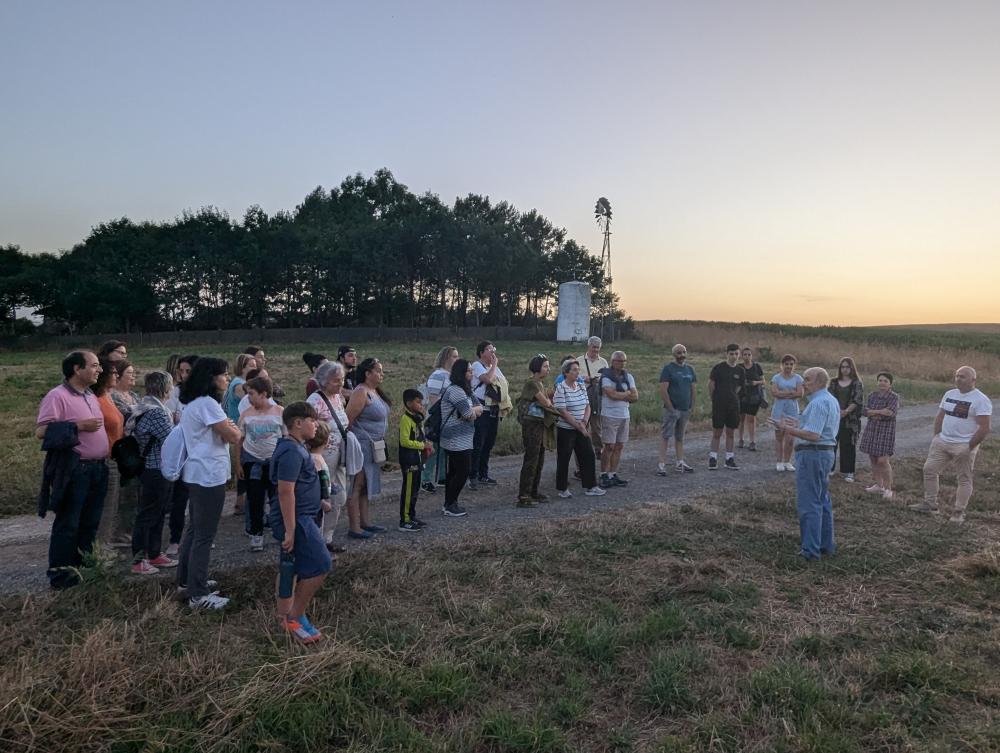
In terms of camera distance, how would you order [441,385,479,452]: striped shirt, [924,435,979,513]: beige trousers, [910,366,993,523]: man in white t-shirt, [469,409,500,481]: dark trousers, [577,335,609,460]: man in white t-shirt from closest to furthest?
1. [441,385,479,452]: striped shirt
2. [910,366,993,523]: man in white t-shirt
3. [924,435,979,513]: beige trousers
4. [469,409,500,481]: dark trousers
5. [577,335,609,460]: man in white t-shirt

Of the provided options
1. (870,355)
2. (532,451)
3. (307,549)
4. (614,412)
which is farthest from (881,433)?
(870,355)

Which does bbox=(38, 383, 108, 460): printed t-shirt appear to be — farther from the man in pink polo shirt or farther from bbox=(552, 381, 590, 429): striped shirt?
bbox=(552, 381, 590, 429): striped shirt

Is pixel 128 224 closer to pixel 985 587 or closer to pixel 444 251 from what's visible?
pixel 444 251

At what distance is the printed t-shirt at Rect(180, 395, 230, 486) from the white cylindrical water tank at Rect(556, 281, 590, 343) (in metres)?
39.9

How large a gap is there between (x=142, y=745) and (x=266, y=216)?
174ft

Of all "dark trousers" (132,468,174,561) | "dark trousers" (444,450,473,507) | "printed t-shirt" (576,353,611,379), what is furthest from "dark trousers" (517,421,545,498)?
"dark trousers" (132,468,174,561)

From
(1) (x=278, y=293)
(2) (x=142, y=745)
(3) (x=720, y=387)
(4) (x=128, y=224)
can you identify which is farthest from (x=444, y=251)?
(2) (x=142, y=745)

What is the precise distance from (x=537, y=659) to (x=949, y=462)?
6137 mm

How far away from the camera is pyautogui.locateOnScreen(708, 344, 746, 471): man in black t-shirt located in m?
9.83

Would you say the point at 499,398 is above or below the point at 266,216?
below

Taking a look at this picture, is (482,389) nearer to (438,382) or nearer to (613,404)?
(438,382)

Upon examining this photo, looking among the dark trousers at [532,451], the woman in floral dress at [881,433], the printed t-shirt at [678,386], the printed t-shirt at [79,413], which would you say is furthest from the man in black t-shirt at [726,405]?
the printed t-shirt at [79,413]

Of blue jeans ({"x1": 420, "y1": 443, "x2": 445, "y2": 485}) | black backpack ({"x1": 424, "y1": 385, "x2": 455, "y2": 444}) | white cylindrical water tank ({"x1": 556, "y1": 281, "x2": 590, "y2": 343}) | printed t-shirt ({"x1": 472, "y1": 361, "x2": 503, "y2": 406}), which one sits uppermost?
white cylindrical water tank ({"x1": 556, "y1": 281, "x2": 590, "y2": 343})

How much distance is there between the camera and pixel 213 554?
5797 mm
